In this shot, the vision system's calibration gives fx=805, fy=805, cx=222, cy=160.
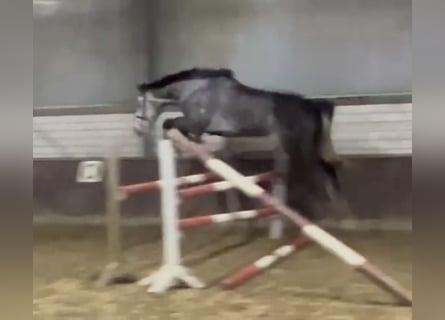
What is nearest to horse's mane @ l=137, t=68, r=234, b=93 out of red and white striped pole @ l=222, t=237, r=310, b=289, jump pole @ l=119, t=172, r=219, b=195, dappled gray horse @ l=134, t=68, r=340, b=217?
dappled gray horse @ l=134, t=68, r=340, b=217

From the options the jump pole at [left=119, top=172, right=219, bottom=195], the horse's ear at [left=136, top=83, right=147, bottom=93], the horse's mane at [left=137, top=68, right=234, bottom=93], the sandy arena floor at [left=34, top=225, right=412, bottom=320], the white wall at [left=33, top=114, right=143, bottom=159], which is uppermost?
the horse's mane at [left=137, top=68, right=234, bottom=93]

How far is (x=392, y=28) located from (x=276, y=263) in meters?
0.31

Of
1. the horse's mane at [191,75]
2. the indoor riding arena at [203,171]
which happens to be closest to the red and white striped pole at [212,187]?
the indoor riding arena at [203,171]

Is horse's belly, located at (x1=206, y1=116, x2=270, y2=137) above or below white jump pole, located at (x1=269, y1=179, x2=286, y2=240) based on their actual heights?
above

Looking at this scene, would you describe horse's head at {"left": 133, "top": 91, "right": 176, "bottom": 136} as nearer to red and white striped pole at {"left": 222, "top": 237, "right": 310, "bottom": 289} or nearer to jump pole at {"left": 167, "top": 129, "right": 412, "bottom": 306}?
jump pole at {"left": 167, "top": 129, "right": 412, "bottom": 306}

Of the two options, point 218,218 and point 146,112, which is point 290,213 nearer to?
point 218,218

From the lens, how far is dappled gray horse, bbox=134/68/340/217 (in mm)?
990

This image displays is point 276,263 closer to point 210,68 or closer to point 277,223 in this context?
point 277,223

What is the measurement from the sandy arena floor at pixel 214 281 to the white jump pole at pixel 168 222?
1 cm

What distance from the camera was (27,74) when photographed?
31.0 inches

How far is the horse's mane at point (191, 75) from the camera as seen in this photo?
1.00m

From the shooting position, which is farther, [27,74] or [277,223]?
[277,223]

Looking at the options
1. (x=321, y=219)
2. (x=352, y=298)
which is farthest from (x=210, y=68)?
(x=352, y=298)

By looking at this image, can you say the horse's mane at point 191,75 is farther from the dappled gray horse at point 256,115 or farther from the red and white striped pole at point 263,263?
the red and white striped pole at point 263,263
